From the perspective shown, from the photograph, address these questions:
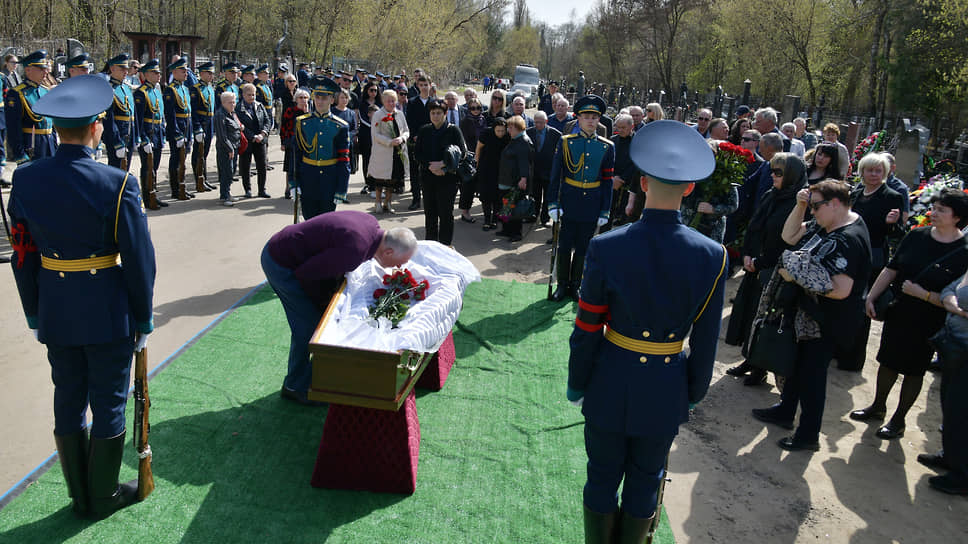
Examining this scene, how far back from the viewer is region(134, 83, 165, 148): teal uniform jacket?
883 centimetres

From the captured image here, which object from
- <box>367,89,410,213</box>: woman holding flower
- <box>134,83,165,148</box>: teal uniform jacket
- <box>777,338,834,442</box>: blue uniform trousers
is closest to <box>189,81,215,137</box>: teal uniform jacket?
<box>134,83,165,148</box>: teal uniform jacket

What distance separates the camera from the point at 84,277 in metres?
3.04

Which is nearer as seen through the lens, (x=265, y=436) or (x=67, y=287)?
(x=67, y=287)

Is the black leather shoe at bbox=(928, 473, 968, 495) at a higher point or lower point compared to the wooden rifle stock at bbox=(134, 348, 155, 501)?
lower

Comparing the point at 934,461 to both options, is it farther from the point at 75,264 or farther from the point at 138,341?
the point at 75,264

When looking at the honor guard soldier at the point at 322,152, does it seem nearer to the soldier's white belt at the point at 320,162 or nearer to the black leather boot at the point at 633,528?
the soldier's white belt at the point at 320,162

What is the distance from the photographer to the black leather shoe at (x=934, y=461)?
429 centimetres

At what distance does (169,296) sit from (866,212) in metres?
6.10

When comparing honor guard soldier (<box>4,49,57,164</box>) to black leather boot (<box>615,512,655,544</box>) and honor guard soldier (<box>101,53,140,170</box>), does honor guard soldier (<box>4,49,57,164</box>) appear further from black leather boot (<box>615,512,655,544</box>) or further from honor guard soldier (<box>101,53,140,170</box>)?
black leather boot (<box>615,512,655,544</box>)

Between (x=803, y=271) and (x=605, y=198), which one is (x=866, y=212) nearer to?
(x=803, y=271)

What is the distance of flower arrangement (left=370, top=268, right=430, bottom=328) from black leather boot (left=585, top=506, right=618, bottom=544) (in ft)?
4.93

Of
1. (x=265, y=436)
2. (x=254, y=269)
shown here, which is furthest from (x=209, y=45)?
(x=265, y=436)

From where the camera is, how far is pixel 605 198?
6289 mm

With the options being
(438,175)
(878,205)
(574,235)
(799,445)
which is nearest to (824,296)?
(799,445)
